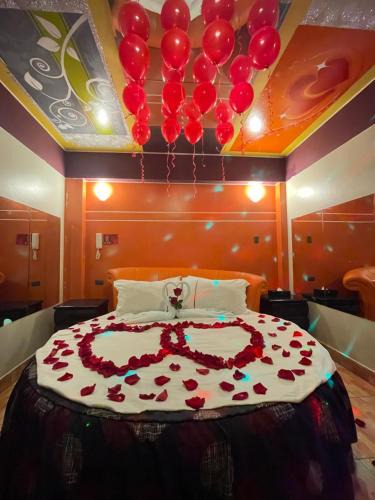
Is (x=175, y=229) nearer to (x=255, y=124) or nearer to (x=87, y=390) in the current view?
(x=255, y=124)

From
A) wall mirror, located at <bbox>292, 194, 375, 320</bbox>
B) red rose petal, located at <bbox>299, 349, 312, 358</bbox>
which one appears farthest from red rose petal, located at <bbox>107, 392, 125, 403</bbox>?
wall mirror, located at <bbox>292, 194, 375, 320</bbox>

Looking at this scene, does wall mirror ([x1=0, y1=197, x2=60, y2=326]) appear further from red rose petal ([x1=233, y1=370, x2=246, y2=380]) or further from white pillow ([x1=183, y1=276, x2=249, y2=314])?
red rose petal ([x1=233, y1=370, x2=246, y2=380])

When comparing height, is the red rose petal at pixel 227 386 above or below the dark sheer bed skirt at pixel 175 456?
above

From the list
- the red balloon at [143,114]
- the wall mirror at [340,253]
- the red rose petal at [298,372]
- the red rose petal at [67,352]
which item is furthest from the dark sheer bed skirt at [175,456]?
the red balloon at [143,114]

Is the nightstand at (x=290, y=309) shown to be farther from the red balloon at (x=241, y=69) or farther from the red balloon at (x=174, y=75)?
the red balloon at (x=174, y=75)

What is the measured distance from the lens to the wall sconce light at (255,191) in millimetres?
3412

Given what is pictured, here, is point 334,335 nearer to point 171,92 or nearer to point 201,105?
point 201,105

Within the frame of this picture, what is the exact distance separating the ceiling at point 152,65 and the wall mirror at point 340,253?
1065 millimetres

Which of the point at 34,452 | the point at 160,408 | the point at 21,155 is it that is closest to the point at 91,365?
the point at 34,452

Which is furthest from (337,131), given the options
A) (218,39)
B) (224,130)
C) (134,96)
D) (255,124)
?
(134,96)

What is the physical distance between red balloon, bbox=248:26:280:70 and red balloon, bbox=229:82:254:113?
8.0 inches

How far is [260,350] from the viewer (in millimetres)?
1447

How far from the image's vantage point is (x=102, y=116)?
247cm

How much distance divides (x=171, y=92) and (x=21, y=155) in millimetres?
1700
